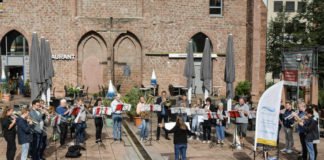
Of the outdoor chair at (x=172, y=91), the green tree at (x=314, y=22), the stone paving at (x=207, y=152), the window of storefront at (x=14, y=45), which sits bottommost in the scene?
the stone paving at (x=207, y=152)

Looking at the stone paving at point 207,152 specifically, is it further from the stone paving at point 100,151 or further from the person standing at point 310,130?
the person standing at point 310,130

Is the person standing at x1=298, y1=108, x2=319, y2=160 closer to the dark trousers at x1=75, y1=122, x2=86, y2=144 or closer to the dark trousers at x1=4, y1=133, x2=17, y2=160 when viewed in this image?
the dark trousers at x1=75, y1=122, x2=86, y2=144

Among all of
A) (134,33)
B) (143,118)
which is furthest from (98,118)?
(134,33)

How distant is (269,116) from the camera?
10.3 m

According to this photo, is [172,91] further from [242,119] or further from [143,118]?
[242,119]

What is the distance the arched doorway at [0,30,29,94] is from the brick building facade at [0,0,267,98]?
0.74 m

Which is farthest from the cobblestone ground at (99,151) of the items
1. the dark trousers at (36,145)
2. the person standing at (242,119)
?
the person standing at (242,119)

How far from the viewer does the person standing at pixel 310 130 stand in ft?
38.4

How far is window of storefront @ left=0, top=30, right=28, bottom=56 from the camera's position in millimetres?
31953

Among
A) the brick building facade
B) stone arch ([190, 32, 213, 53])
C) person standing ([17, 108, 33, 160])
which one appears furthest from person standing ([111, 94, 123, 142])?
stone arch ([190, 32, 213, 53])

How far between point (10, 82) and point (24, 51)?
3203 millimetres

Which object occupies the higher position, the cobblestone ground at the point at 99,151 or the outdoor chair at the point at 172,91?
the outdoor chair at the point at 172,91

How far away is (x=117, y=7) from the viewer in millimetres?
32344

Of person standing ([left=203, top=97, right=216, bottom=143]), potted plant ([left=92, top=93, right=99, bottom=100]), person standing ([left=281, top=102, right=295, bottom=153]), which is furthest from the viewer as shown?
potted plant ([left=92, top=93, right=99, bottom=100])
